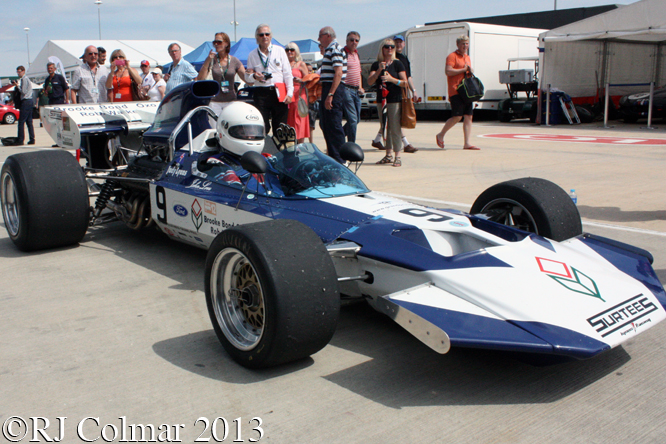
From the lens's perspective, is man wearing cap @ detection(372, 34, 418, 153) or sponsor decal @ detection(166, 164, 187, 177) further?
man wearing cap @ detection(372, 34, 418, 153)

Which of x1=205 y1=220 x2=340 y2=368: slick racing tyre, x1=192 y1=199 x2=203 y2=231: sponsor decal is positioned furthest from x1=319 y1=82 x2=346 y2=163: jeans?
x1=205 y1=220 x2=340 y2=368: slick racing tyre

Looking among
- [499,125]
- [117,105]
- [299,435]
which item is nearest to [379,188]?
[117,105]

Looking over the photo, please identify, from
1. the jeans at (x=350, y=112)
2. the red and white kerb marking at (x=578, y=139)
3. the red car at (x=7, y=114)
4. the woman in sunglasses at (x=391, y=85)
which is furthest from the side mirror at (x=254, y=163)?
the red car at (x=7, y=114)

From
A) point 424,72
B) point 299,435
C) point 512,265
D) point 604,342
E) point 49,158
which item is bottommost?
point 299,435

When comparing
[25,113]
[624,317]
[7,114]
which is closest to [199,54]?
[7,114]

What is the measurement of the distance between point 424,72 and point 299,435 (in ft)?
61.4

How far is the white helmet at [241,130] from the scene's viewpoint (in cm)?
477

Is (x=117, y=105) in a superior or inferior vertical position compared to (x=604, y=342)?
superior

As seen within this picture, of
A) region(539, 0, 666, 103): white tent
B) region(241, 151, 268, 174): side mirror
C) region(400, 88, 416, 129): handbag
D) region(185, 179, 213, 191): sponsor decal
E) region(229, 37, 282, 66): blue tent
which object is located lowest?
region(185, 179, 213, 191): sponsor decal

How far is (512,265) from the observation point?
A: 3086mm

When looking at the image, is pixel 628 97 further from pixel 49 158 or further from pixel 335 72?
pixel 49 158

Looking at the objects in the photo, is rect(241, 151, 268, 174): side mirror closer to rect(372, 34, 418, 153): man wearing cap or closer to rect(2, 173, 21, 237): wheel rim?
rect(2, 173, 21, 237): wheel rim

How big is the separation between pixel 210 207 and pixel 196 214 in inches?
8.5

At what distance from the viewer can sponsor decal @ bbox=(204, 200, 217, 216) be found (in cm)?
449
